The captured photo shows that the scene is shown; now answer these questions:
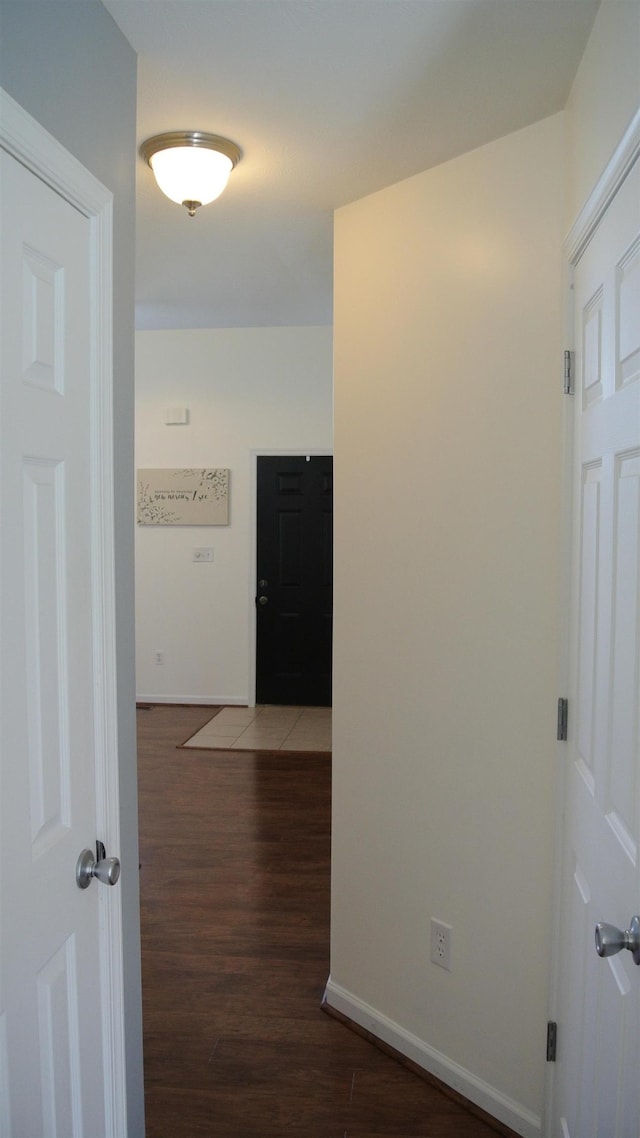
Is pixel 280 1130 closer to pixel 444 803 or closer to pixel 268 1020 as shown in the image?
pixel 268 1020

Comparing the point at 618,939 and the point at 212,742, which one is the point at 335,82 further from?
the point at 212,742

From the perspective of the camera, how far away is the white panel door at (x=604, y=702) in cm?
132

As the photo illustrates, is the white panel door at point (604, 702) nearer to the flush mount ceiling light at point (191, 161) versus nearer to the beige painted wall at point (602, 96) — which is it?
the beige painted wall at point (602, 96)

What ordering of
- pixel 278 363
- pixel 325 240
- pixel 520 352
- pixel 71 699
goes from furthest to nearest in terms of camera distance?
pixel 278 363, pixel 325 240, pixel 520 352, pixel 71 699

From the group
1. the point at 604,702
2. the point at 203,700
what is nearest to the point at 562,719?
the point at 604,702

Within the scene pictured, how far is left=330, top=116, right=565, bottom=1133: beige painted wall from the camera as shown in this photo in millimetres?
2051

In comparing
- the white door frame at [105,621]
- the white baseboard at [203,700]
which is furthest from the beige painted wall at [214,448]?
the white door frame at [105,621]

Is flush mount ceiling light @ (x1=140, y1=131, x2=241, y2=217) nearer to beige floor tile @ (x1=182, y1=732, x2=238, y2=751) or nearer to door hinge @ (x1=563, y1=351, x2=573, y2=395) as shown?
door hinge @ (x1=563, y1=351, x2=573, y2=395)

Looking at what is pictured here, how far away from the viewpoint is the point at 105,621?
1624mm

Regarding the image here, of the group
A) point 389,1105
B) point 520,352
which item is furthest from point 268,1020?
point 520,352

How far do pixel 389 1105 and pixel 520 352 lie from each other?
2.04m

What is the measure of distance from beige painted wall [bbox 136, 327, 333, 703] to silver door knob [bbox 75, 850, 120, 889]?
15.4ft

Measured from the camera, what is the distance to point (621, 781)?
54.4 inches

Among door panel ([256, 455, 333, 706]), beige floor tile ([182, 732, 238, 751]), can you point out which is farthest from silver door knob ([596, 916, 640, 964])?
door panel ([256, 455, 333, 706])
